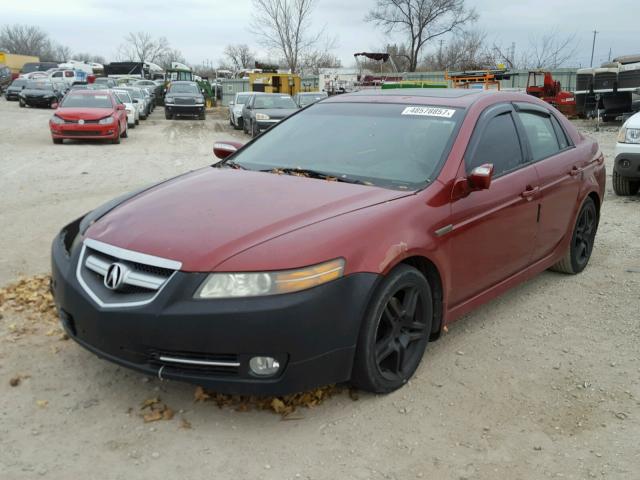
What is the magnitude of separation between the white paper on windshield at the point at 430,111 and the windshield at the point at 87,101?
14.4 m

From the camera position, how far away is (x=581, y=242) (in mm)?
5469

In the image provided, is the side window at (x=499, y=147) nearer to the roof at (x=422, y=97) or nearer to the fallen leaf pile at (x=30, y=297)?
the roof at (x=422, y=97)

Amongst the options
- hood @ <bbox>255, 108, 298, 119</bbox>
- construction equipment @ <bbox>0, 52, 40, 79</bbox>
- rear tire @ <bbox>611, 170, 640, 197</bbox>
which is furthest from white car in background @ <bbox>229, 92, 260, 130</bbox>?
construction equipment @ <bbox>0, 52, 40, 79</bbox>

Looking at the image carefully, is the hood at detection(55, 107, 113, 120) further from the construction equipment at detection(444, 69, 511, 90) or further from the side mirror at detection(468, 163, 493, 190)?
the construction equipment at detection(444, 69, 511, 90)

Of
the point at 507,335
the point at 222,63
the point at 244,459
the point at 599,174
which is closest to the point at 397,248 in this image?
the point at 244,459

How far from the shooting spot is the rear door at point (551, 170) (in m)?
4.52

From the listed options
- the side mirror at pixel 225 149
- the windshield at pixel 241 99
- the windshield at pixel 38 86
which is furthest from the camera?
the windshield at pixel 38 86

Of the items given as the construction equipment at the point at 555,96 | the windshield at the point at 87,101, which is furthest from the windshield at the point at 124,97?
the construction equipment at the point at 555,96

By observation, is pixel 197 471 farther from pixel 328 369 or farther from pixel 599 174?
pixel 599 174

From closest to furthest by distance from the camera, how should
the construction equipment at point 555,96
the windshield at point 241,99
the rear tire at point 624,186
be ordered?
the rear tire at point 624,186 < the windshield at point 241,99 < the construction equipment at point 555,96

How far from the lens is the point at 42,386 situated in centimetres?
334

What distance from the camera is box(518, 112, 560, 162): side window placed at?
180 inches

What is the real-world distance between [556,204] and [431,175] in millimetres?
1579

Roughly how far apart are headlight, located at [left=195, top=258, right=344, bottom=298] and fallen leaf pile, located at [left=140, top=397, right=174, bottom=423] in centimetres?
75
